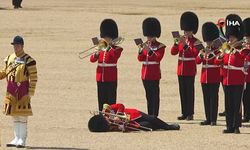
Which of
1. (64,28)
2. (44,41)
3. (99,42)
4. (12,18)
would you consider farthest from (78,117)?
(12,18)

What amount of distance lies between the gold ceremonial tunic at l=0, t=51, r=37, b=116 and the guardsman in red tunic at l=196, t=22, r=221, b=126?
12.3 ft

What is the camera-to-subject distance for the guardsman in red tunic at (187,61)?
18.5 metres

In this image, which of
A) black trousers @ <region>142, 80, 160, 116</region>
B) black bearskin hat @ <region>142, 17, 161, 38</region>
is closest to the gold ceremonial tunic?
black trousers @ <region>142, 80, 160, 116</region>

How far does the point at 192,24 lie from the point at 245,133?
106 inches

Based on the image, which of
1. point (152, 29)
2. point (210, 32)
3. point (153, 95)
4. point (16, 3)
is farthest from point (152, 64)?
point (16, 3)

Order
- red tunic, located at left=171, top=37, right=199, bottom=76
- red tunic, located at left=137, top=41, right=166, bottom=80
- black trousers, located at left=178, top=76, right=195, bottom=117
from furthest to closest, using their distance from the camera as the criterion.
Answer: black trousers, located at left=178, top=76, right=195, bottom=117 < red tunic, located at left=171, top=37, right=199, bottom=76 < red tunic, located at left=137, top=41, right=166, bottom=80

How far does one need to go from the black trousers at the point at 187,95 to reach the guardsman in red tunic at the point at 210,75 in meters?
0.61

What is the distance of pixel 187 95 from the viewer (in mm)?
18766

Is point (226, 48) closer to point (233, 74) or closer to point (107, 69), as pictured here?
point (233, 74)

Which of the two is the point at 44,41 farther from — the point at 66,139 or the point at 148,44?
the point at 66,139

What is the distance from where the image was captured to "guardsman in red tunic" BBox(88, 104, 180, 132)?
55.1 feet

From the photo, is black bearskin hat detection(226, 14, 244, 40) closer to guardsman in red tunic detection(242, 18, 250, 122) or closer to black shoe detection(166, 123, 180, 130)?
guardsman in red tunic detection(242, 18, 250, 122)

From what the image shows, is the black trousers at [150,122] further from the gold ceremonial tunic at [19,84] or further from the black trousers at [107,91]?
the gold ceremonial tunic at [19,84]

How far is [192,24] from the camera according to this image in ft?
61.7
